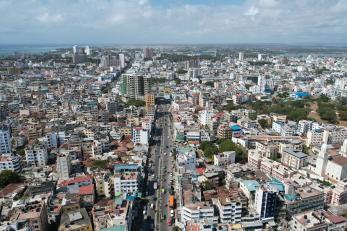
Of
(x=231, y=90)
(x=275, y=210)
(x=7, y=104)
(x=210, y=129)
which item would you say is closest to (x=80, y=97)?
(x=7, y=104)

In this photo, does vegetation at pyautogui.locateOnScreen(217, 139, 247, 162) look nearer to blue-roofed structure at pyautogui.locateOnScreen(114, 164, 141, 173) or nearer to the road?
the road

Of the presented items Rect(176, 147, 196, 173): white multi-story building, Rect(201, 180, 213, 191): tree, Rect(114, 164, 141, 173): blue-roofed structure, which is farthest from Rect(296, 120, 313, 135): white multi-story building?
Rect(114, 164, 141, 173): blue-roofed structure

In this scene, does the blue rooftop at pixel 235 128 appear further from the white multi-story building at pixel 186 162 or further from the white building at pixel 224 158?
the white multi-story building at pixel 186 162

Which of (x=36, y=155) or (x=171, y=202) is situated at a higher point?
(x=36, y=155)

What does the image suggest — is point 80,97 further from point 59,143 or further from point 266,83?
point 266,83

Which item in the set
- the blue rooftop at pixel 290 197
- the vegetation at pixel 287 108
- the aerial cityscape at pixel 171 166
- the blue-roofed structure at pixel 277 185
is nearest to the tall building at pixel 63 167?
the aerial cityscape at pixel 171 166

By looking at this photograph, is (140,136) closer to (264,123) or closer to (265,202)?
(265,202)

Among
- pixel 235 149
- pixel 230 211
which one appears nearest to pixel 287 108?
pixel 235 149
